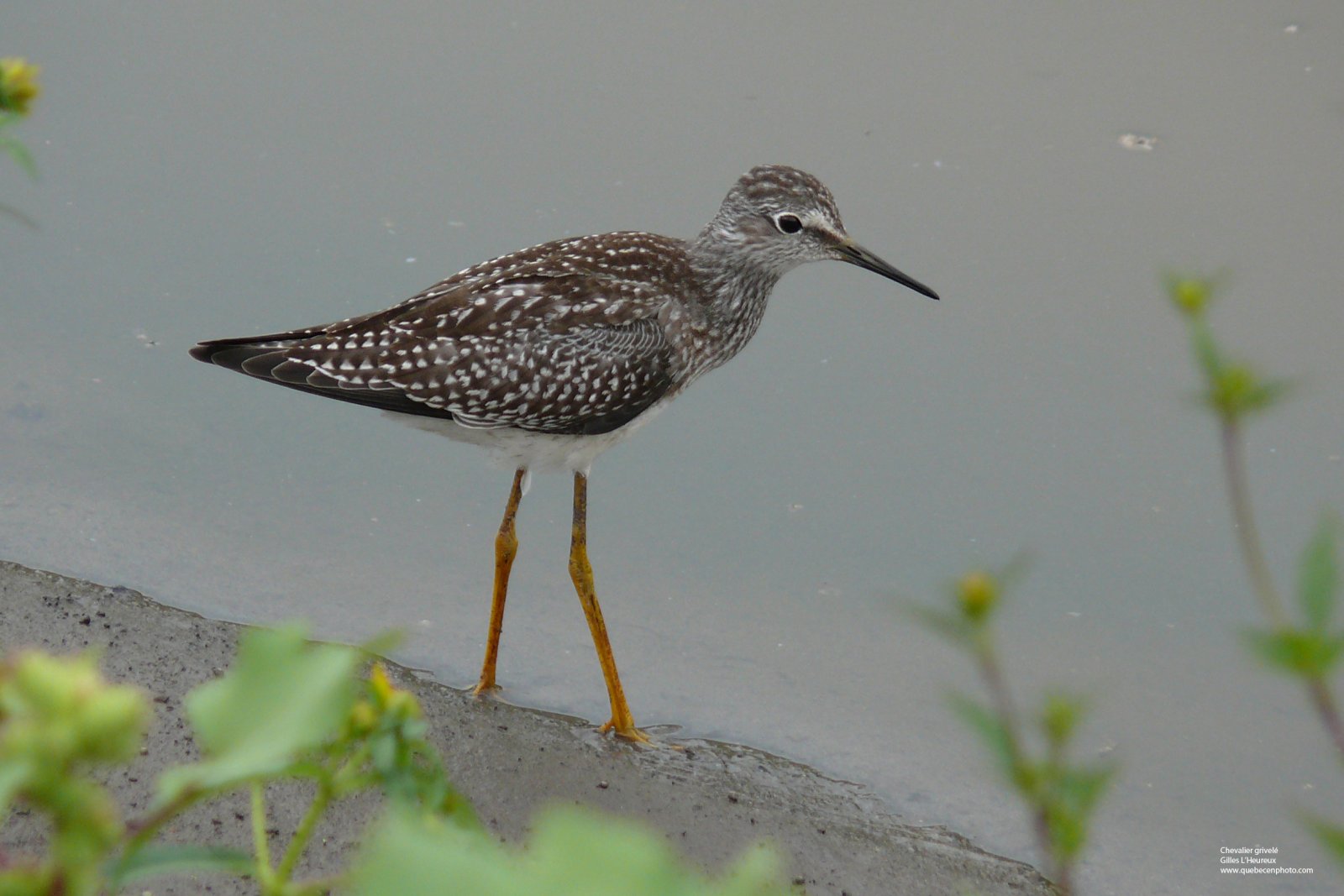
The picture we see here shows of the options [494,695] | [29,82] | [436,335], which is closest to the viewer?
[29,82]

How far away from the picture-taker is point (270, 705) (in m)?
1.51

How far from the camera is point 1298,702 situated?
5844 mm

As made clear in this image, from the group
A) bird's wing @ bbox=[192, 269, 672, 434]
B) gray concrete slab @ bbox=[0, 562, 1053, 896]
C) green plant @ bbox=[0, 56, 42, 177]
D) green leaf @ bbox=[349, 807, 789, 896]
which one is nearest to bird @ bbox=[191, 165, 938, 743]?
A: bird's wing @ bbox=[192, 269, 672, 434]

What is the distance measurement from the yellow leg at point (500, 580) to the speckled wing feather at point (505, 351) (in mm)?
506

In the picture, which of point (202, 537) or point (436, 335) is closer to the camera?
point (436, 335)

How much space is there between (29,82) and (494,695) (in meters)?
3.95

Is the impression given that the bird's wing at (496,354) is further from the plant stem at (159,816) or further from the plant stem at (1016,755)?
the plant stem at (1016,755)

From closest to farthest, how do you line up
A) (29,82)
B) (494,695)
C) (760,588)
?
1. (29,82)
2. (494,695)
3. (760,588)

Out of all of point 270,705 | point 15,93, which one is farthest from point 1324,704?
point 15,93

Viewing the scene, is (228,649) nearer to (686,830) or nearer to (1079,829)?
(686,830)

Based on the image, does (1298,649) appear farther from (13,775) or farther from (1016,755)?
(13,775)

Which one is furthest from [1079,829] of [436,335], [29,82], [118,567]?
[118,567]

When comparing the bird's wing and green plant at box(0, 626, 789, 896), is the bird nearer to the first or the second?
the bird's wing

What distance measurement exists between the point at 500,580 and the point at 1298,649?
4.76m
